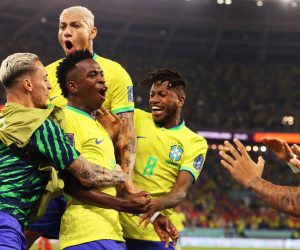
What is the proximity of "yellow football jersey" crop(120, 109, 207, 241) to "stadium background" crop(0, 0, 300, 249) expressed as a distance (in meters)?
19.3

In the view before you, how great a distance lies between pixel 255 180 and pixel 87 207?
42.5 inches

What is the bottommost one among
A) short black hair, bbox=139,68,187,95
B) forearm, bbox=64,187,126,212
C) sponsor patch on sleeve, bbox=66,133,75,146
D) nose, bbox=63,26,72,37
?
forearm, bbox=64,187,126,212

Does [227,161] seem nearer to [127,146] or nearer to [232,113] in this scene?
[127,146]

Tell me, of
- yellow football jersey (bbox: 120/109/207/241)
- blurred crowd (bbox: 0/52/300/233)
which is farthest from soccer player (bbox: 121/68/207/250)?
blurred crowd (bbox: 0/52/300/233)

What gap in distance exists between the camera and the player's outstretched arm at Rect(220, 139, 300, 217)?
3594mm

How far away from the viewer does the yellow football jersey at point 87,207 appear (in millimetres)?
3689

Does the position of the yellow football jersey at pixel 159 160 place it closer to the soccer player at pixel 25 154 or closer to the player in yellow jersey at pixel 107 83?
the player in yellow jersey at pixel 107 83

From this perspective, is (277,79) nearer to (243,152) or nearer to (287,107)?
(287,107)

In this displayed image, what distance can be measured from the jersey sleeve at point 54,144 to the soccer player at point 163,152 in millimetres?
1408

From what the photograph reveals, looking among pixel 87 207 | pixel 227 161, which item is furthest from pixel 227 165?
pixel 87 207

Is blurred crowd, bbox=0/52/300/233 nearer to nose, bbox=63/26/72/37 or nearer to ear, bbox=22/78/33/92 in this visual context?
nose, bbox=63/26/72/37

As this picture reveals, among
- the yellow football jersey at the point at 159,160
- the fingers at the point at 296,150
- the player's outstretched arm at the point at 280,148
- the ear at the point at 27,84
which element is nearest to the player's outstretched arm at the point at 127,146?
the yellow football jersey at the point at 159,160

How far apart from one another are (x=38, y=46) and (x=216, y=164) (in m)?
10.9

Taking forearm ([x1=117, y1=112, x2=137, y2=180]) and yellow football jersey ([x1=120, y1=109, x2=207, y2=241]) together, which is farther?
yellow football jersey ([x1=120, y1=109, x2=207, y2=241])
